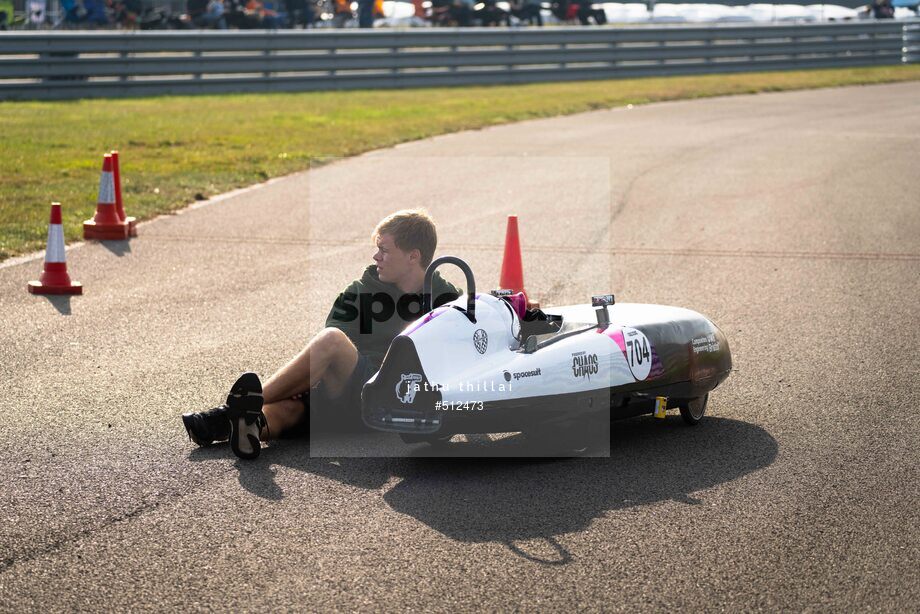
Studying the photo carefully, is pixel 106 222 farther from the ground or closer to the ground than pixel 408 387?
closer to the ground

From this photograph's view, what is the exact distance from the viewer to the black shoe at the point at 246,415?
4.90 m

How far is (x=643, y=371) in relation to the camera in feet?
17.3

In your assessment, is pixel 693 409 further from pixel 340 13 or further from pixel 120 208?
pixel 340 13

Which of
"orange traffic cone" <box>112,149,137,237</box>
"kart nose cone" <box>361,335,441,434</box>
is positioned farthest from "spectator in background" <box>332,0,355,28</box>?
"kart nose cone" <box>361,335,441,434</box>

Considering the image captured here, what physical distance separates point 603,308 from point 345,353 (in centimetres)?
111

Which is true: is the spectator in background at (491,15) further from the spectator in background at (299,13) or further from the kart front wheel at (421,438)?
the kart front wheel at (421,438)

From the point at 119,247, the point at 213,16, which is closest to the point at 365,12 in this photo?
the point at 213,16

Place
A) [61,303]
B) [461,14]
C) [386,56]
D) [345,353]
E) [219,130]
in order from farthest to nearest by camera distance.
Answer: [461,14]
[386,56]
[219,130]
[61,303]
[345,353]

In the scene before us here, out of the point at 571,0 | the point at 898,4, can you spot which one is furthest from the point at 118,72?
the point at 898,4

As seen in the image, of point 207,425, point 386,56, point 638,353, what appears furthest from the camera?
point 386,56

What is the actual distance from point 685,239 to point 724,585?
682cm

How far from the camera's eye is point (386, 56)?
23.2m

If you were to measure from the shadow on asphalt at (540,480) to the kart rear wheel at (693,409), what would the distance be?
0.07 metres

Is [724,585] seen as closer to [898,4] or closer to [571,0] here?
[571,0]
